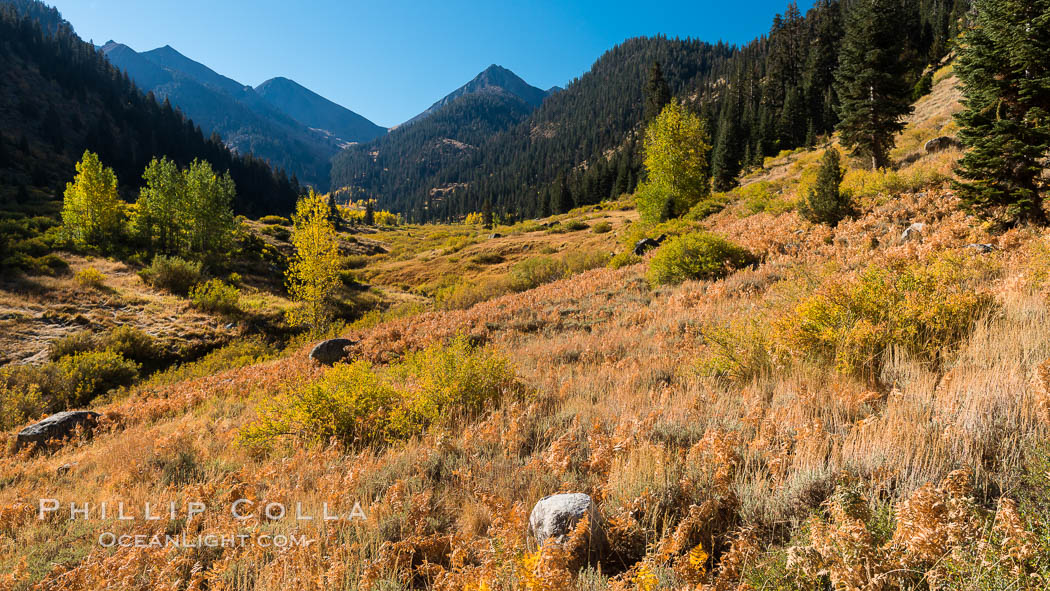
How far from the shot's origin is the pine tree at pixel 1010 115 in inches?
336

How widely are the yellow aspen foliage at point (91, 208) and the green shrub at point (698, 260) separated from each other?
43618 mm

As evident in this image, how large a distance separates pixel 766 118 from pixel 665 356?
62.7 m

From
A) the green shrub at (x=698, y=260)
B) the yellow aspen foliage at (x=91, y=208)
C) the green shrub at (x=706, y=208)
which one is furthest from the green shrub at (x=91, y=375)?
the green shrub at (x=706, y=208)

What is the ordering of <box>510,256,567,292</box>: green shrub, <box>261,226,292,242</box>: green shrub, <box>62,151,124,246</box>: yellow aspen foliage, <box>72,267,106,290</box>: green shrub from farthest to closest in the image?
<box>261,226,292,242</box>: green shrub
<box>62,151,124,246</box>: yellow aspen foliage
<box>72,267,106,290</box>: green shrub
<box>510,256,567,292</box>: green shrub

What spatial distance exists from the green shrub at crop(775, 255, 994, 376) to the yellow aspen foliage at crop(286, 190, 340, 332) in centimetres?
2283

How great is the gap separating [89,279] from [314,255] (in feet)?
52.6

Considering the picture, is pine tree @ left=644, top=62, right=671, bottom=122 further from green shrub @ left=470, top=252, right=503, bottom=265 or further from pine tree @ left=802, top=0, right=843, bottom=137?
green shrub @ left=470, top=252, right=503, bottom=265

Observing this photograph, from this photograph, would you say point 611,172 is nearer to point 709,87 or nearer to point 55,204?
point 709,87

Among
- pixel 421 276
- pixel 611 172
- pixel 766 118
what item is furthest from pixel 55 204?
pixel 766 118

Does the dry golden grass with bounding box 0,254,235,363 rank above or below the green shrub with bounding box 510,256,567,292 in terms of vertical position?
below

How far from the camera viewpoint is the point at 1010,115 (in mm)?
9438

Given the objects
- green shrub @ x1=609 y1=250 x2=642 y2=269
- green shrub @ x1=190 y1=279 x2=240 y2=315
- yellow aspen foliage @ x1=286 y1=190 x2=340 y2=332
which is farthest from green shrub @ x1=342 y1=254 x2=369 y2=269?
green shrub @ x1=609 y1=250 x2=642 y2=269

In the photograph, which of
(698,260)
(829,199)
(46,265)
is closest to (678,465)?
(698,260)

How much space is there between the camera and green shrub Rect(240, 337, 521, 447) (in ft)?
17.4
